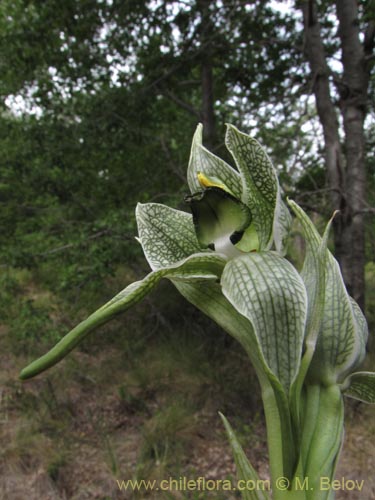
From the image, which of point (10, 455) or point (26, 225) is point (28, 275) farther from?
point (10, 455)

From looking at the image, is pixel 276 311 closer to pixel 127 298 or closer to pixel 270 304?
pixel 270 304

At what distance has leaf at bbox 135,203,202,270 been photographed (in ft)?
1.50

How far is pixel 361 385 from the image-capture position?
45cm

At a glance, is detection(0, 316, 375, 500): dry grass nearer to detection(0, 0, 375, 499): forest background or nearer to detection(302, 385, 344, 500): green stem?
detection(0, 0, 375, 499): forest background

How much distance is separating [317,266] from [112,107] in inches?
85.3

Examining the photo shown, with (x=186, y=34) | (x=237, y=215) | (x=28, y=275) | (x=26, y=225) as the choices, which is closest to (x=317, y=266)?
(x=237, y=215)

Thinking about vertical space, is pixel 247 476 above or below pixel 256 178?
below

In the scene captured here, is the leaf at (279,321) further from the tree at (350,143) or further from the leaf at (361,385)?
the tree at (350,143)

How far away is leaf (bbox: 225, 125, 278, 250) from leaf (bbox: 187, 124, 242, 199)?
49 millimetres

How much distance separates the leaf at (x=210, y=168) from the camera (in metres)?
0.48

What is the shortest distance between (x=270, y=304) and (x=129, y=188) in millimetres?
2434

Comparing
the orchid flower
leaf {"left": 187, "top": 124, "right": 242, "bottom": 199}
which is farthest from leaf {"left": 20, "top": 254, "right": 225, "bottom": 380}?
leaf {"left": 187, "top": 124, "right": 242, "bottom": 199}

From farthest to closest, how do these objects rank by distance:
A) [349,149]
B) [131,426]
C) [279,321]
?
[131,426] → [349,149] → [279,321]

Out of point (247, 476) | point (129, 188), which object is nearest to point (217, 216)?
point (247, 476)
